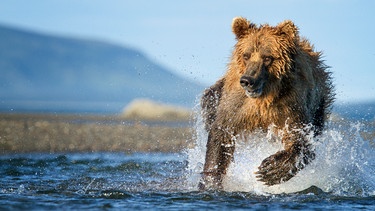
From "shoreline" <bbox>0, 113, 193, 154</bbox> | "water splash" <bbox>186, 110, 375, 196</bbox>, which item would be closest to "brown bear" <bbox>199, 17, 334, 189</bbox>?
"water splash" <bbox>186, 110, 375, 196</bbox>

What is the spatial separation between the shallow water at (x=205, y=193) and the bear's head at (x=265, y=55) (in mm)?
874

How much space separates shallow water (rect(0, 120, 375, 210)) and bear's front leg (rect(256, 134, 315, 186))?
10.1 inches

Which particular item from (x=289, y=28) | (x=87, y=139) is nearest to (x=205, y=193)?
(x=289, y=28)

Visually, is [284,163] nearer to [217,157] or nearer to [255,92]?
[217,157]

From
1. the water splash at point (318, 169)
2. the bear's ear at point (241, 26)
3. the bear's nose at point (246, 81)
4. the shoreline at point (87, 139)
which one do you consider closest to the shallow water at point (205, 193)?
the water splash at point (318, 169)

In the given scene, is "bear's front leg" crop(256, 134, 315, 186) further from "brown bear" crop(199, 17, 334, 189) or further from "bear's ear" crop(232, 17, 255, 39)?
"bear's ear" crop(232, 17, 255, 39)

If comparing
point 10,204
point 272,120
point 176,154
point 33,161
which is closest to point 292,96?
point 272,120

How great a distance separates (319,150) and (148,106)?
106 feet

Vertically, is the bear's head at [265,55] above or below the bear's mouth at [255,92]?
above

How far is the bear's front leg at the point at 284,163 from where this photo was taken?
8.95 m

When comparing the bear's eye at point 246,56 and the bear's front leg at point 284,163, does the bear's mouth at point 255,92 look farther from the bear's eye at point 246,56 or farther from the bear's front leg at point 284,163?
the bear's front leg at point 284,163

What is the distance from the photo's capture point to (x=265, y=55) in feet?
28.8

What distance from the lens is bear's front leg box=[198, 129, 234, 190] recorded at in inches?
366

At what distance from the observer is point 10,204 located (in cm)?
829
